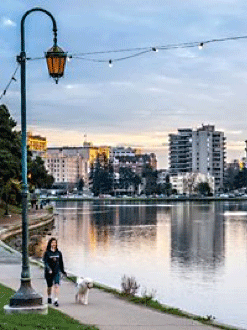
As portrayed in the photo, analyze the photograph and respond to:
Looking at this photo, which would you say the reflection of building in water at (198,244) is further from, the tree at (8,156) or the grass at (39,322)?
the grass at (39,322)

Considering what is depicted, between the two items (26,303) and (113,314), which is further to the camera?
(113,314)

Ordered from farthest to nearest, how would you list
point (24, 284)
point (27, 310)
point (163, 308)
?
point (163, 308) → point (24, 284) → point (27, 310)

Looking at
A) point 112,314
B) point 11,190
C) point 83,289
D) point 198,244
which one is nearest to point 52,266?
point 83,289

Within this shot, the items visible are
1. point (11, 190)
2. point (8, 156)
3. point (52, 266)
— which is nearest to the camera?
point (52, 266)

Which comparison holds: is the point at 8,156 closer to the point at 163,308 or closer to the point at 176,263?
→ the point at 176,263

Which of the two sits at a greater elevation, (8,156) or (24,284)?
(8,156)

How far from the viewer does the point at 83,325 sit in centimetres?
1448

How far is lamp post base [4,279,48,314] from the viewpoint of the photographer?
48.7ft

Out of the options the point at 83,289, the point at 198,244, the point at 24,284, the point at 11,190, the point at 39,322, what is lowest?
the point at 198,244

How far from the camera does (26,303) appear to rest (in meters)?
15.0

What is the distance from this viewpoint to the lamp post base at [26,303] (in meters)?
14.8

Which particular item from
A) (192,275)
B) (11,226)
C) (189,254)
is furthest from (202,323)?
(11,226)

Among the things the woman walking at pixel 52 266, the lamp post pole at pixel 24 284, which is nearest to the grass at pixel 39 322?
the lamp post pole at pixel 24 284

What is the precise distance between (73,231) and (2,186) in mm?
9372
